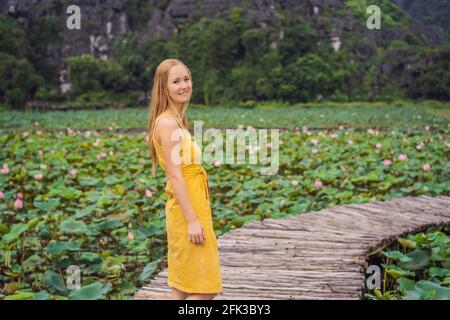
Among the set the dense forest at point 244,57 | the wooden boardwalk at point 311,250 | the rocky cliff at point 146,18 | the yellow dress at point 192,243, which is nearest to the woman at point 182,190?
the yellow dress at point 192,243

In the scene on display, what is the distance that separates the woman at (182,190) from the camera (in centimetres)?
164

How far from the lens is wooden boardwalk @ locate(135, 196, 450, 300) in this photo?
2006 mm

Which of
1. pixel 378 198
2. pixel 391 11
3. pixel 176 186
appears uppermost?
pixel 391 11

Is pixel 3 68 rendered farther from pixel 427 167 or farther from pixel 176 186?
pixel 176 186

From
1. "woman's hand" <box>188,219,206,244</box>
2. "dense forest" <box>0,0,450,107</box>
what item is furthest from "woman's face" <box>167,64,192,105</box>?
"dense forest" <box>0,0,450,107</box>

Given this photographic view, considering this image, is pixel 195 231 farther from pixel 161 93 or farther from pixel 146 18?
pixel 146 18

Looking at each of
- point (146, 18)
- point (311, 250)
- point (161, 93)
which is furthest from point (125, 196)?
point (146, 18)

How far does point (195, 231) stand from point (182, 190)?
11 cm

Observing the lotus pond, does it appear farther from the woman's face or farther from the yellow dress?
the woman's face

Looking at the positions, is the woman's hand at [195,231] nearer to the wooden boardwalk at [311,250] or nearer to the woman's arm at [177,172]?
the woman's arm at [177,172]

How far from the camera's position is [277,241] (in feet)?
8.37

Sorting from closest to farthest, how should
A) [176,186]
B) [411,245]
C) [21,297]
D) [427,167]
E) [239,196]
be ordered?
[176,186], [21,297], [411,245], [239,196], [427,167]
